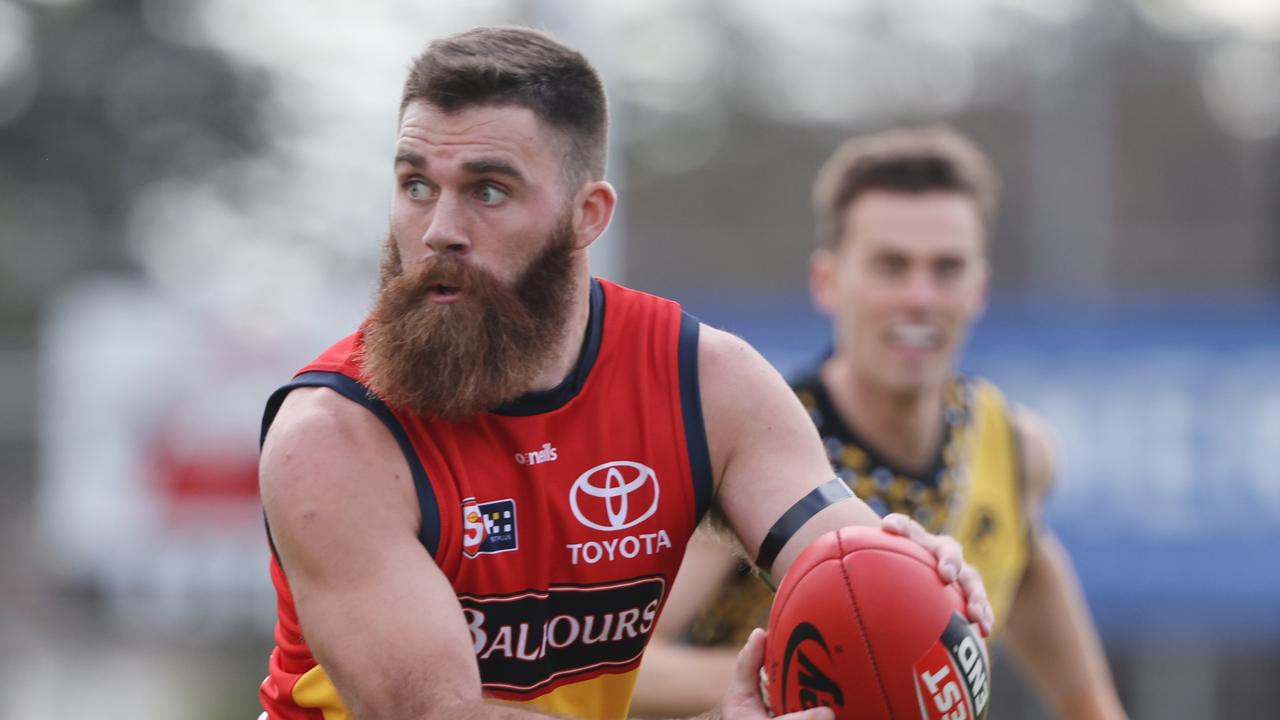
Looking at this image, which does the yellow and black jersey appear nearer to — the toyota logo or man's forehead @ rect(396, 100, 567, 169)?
the toyota logo

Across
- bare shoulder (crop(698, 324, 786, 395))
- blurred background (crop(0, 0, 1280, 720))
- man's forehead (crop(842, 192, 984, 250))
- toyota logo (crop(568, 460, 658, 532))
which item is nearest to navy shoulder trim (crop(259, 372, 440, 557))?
toyota logo (crop(568, 460, 658, 532))

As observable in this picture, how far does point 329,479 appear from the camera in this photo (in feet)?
10.2

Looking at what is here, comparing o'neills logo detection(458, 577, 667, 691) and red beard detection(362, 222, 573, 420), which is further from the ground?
red beard detection(362, 222, 573, 420)

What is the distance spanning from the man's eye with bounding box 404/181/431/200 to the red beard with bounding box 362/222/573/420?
0.14 meters

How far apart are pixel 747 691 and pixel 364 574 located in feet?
2.54

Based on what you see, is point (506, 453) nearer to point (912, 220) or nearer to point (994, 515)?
point (994, 515)

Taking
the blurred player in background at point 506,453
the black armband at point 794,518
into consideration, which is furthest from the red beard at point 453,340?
the black armband at point 794,518

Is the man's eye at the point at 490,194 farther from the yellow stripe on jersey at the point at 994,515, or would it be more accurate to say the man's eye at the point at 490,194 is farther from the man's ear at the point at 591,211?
the yellow stripe on jersey at the point at 994,515

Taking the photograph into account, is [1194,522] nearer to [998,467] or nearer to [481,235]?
[998,467]

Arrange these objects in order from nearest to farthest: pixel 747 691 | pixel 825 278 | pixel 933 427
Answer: pixel 747 691 → pixel 933 427 → pixel 825 278

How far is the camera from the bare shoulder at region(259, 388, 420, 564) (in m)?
3.07

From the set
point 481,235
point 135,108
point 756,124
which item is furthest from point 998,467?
point 135,108

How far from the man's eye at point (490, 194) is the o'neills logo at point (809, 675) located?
1031mm

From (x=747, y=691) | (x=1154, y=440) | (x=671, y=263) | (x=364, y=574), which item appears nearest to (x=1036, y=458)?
(x=747, y=691)
